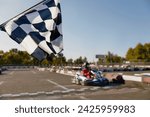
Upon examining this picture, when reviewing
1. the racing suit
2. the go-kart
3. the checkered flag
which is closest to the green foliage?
the racing suit

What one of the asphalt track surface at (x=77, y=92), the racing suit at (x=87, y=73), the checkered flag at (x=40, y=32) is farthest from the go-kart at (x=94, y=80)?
the checkered flag at (x=40, y=32)

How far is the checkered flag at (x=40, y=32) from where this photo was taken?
581 centimetres

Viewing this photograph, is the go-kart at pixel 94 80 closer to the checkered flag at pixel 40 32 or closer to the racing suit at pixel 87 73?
Answer: the racing suit at pixel 87 73

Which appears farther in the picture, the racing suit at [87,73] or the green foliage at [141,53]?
the green foliage at [141,53]

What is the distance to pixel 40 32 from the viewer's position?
5.87 meters

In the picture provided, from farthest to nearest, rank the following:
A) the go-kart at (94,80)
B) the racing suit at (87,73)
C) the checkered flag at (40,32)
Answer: the racing suit at (87,73) → the go-kart at (94,80) → the checkered flag at (40,32)

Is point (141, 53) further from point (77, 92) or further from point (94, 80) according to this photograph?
point (77, 92)

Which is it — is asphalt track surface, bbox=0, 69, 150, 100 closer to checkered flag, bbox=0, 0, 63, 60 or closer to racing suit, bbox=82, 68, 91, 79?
racing suit, bbox=82, 68, 91, 79

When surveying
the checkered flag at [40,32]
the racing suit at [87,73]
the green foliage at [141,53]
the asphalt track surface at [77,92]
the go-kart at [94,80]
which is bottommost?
the asphalt track surface at [77,92]

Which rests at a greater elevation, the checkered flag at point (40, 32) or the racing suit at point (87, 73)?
the checkered flag at point (40, 32)

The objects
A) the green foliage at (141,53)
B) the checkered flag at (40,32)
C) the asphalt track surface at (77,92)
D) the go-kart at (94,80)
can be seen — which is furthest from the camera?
the green foliage at (141,53)

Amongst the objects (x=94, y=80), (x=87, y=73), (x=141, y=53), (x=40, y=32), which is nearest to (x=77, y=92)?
(x=94, y=80)

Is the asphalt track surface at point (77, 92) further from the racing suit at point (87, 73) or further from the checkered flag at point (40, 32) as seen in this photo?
the checkered flag at point (40, 32)

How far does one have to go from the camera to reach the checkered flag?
5809mm
